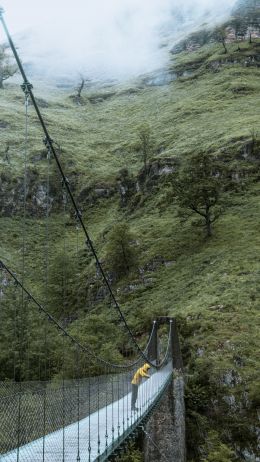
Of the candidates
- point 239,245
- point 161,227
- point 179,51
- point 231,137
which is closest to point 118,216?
point 161,227

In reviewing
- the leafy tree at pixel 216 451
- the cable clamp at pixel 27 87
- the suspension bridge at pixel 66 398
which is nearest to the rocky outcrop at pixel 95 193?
the suspension bridge at pixel 66 398

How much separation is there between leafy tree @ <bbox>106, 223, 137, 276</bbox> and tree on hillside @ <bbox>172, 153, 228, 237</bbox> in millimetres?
4308

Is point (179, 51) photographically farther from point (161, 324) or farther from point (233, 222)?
point (161, 324)

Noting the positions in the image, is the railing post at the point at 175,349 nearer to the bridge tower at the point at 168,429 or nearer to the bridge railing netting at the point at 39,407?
the bridge tower at the point at 168,429

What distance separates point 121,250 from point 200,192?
6.43 metres

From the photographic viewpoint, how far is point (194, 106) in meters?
60.5

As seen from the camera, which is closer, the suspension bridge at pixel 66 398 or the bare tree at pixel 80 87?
the suspension bridge at pixel 66 398

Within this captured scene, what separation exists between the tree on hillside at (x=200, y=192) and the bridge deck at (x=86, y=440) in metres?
20.2

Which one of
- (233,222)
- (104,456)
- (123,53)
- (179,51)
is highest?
(123,53)

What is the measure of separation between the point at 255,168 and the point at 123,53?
6660 centimetres

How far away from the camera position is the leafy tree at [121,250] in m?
32.3

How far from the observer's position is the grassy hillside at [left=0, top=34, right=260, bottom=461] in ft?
67.1

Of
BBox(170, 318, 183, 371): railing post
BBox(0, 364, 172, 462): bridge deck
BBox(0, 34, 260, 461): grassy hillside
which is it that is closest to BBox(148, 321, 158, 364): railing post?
BBox(170, 318, 183, 371): railing post

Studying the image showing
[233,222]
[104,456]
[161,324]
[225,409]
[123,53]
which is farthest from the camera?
[123,53]
